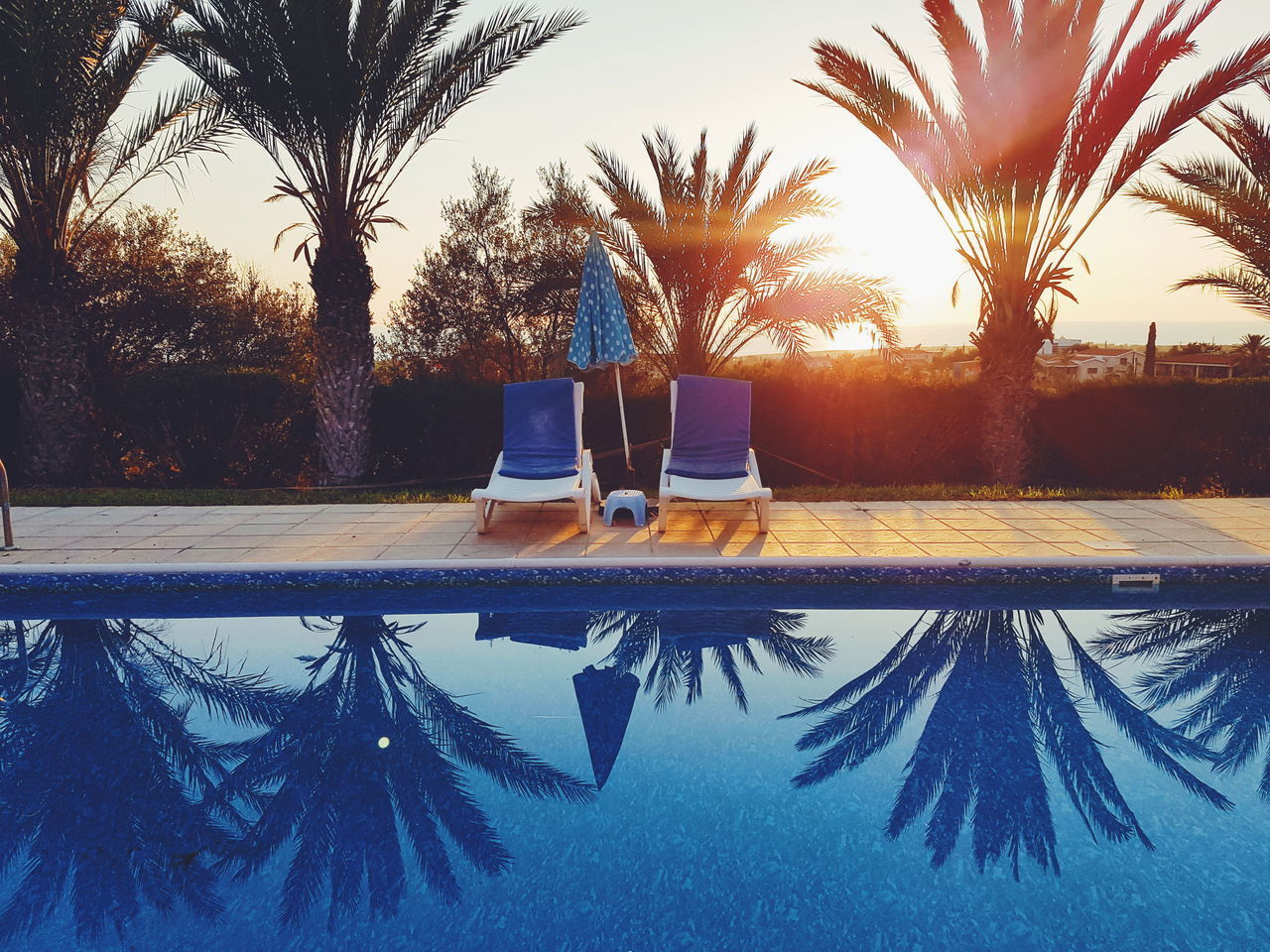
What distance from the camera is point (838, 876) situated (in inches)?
127

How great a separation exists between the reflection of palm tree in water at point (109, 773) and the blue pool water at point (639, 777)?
2 cm

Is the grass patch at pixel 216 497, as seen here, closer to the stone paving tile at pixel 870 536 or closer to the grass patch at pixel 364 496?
the grass patch at pixel 364 496

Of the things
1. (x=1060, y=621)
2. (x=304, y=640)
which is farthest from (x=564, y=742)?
(x=1060, y=621)

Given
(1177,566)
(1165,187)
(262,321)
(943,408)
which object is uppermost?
(1165,187)

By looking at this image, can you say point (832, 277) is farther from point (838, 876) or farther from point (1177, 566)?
point (838, 876)

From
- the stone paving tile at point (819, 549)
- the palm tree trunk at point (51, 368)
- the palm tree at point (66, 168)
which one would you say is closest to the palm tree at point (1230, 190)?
the stone paving tile at point (819, 549)

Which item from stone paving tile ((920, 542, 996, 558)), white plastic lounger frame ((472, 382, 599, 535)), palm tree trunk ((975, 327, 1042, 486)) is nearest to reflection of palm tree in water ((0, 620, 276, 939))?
white plastic lounger frame ((472, 382, 599, 535))

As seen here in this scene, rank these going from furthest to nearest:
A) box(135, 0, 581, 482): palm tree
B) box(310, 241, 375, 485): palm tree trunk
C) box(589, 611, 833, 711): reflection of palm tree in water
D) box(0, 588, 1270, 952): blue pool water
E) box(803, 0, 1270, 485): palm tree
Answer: box(310, 241, 375, 485): palm tree trunk, box(803, 0, 1270, 485): palm tree, box(135, 0, 581, 482): palm tree, box(589, 611, 833, 711): reflection of palm tree in water, box(0, 588, 1270, 952): blue pool water

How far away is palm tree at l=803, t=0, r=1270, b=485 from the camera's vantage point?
→ 8617mm

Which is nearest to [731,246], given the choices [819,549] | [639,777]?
[819,549]

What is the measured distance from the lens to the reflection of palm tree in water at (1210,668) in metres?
4.37

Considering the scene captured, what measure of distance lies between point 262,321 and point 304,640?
490 inches

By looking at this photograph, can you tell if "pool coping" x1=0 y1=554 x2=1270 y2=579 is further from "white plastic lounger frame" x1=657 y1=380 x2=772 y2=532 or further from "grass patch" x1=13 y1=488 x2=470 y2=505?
"grass patch" x1=13 y1=488 x2=470 y2=505

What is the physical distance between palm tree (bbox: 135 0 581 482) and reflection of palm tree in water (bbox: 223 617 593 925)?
501cm
